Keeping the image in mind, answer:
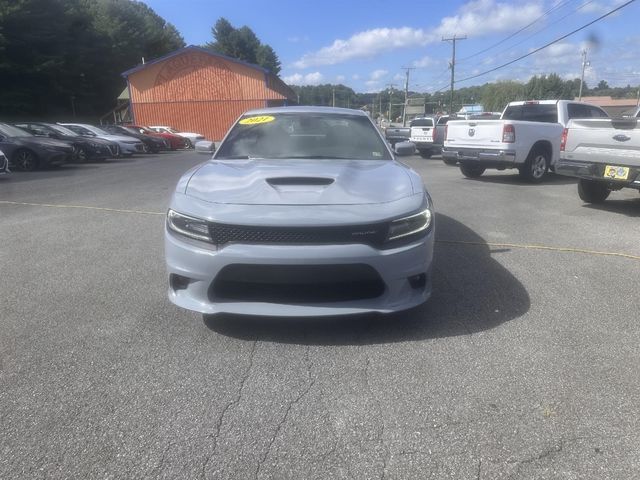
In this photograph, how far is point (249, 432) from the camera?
2.30 meters

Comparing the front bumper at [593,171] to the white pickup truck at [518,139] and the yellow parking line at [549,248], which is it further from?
the white pickup truck at [518,139]

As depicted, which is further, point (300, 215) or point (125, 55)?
point (125, 55)

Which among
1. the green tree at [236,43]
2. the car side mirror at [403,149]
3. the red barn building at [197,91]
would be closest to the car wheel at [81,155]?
the car side mirror at [403,149]

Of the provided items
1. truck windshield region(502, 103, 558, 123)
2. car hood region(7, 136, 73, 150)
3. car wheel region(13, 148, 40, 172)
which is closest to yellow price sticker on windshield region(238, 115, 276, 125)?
truck windshield region(502, 103, 558, 123)

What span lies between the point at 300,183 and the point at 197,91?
3648 cm

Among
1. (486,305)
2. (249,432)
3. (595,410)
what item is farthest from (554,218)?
(249,432)

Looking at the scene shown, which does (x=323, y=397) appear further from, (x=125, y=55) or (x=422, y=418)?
(x=125, y=55)

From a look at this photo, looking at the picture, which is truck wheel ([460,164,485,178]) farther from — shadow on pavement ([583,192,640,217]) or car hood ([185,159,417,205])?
car hood ([185,159,417,205])

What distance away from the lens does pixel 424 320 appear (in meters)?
3.46

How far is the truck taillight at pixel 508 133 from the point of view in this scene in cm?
1032

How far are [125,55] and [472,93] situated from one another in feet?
280

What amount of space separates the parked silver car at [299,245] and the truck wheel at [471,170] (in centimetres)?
938

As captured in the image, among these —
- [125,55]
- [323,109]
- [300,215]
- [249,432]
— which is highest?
[125,55]

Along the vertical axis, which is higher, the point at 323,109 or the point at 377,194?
the point at 323,109
